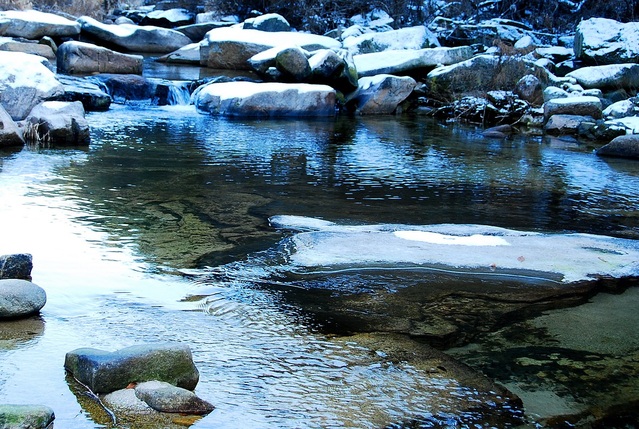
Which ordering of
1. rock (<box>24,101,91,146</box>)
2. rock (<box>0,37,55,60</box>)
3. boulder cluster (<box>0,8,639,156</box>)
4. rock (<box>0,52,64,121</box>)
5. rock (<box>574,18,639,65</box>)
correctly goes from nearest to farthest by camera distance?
rock (<box>24,101,91,146</box>) < rock (<box>0,52,64,121</box>) < boulder cluster (<box>0,8,639,156</box>) < rock (<box>0,37,55,60</box>) < rock (<box>574,18,639,65</box>)

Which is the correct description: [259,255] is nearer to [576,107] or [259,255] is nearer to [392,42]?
[576,107]

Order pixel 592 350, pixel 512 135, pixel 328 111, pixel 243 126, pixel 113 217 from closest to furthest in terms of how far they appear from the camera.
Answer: pixel 592 350 < pixel 113 217 < pixel 243 126 < pixel 512 135 < pixel 328 111

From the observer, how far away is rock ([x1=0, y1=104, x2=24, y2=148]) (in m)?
9.54

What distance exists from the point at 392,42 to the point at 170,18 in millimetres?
9902

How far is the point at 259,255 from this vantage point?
539 centimetres

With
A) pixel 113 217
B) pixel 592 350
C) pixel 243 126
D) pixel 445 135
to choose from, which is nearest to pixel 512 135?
pixel 445 135

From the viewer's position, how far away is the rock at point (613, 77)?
1666 cm

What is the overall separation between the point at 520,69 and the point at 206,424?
49.3 feet

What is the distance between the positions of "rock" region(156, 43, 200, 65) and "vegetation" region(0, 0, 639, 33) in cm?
502

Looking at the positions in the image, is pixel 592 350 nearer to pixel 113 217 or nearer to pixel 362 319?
pixel 362 319

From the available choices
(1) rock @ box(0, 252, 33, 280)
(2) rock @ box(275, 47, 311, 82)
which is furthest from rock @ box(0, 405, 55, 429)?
(2) rock @ box(275, 47, 311, 82)

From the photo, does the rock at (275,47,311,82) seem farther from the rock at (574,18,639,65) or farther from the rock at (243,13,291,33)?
the rock at (574,18,639,65)

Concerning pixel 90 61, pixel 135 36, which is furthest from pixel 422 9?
pixel 90 61

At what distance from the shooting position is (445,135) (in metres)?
13.5
